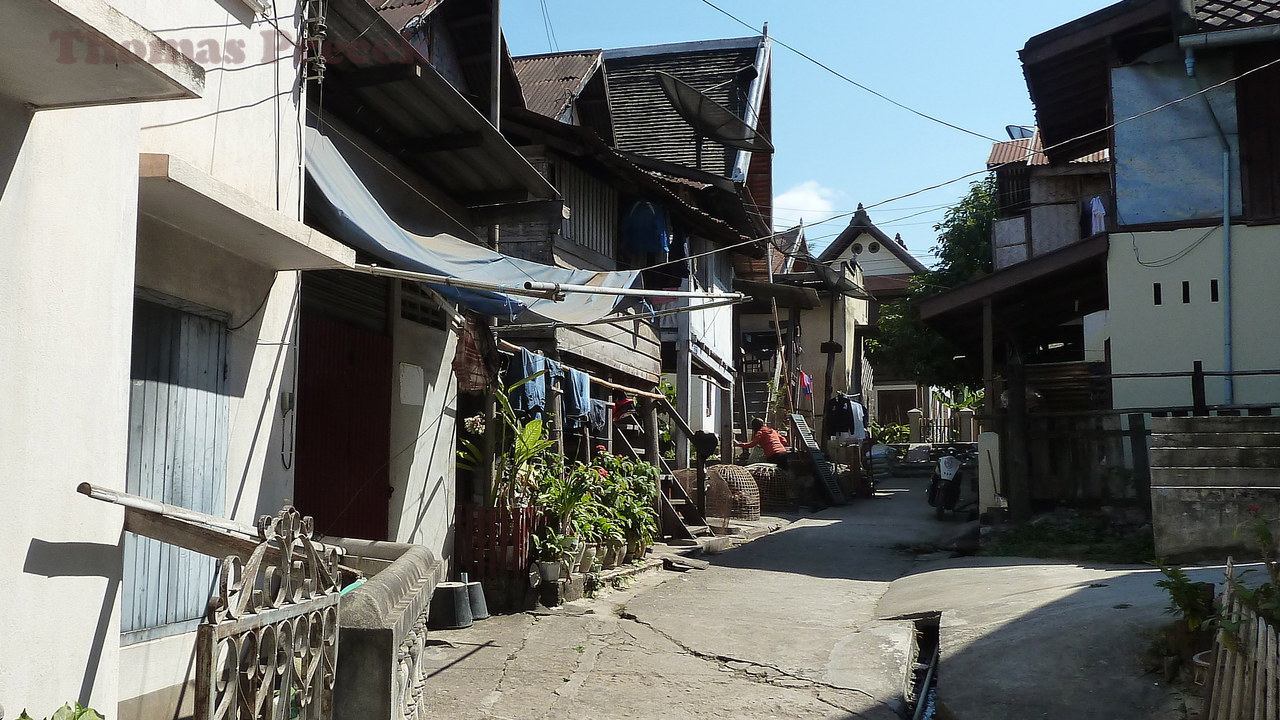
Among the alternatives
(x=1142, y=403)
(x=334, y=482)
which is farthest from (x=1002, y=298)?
(x=334, y=482)

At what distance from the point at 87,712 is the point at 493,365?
6641 mm

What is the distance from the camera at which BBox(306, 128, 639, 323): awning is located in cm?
660

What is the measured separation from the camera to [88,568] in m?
3.73

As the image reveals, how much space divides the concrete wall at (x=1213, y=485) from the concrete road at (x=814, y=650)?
0.64m

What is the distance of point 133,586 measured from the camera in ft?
16.5

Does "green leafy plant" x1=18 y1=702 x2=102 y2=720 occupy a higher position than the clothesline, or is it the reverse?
the clothesline

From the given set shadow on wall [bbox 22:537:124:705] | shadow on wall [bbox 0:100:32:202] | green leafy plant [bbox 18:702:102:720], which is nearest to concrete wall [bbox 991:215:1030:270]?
shadow on wall [bbox 22:537:124:705]

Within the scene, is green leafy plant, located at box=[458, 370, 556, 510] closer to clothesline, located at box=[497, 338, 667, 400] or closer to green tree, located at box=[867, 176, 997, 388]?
clothesline, located at box=[497, 338, 667, 400]

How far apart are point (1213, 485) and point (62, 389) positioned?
415 inches

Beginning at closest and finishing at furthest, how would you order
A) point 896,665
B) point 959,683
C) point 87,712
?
1. point 87,712
2. point 959,683
3. point 896,665

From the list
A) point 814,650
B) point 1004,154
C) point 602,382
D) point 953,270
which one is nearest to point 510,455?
point 602,382

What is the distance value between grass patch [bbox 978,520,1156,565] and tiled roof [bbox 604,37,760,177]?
29.4 feet

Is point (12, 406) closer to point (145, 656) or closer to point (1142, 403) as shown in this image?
point (145, 656)

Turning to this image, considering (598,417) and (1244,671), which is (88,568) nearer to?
(1244,671)
